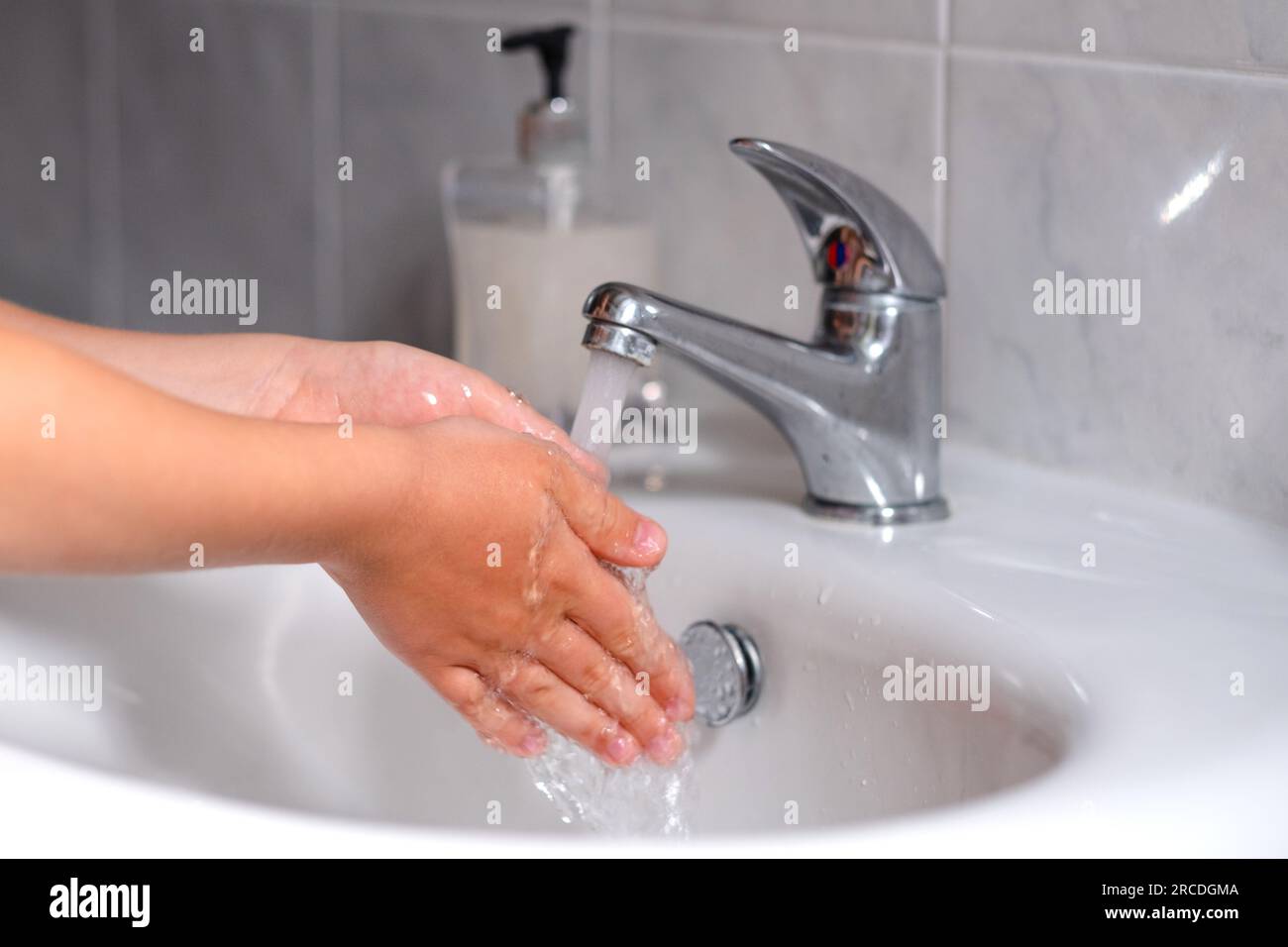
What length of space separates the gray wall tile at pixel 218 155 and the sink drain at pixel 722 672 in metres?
0.53

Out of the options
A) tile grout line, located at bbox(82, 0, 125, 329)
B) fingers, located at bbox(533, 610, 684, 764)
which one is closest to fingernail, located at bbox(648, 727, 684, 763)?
fingers, located at bbox(533, 610, 684, 764)

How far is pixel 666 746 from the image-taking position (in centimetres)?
53

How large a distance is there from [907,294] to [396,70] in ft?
1.59

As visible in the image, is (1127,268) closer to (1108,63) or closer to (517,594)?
(1108,63)

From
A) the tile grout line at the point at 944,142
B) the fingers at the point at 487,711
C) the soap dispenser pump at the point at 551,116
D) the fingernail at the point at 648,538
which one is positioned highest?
the soap dispenser pump at the point at 551,116

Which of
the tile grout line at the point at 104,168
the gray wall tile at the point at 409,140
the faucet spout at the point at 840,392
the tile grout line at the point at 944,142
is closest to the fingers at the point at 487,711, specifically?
the faucet spout at the point at 840,392

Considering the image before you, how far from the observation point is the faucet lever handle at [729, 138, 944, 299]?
1.78ft

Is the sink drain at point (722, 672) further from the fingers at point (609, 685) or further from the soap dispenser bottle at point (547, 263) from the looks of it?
the soap dispenser bottle at point (547, 263)

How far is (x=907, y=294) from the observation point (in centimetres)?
56

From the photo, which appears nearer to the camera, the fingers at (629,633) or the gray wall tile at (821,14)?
the fingers at (629,633)

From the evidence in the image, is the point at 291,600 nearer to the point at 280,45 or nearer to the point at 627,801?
the point at 627,801

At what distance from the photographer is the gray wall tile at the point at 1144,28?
525 millimetres
